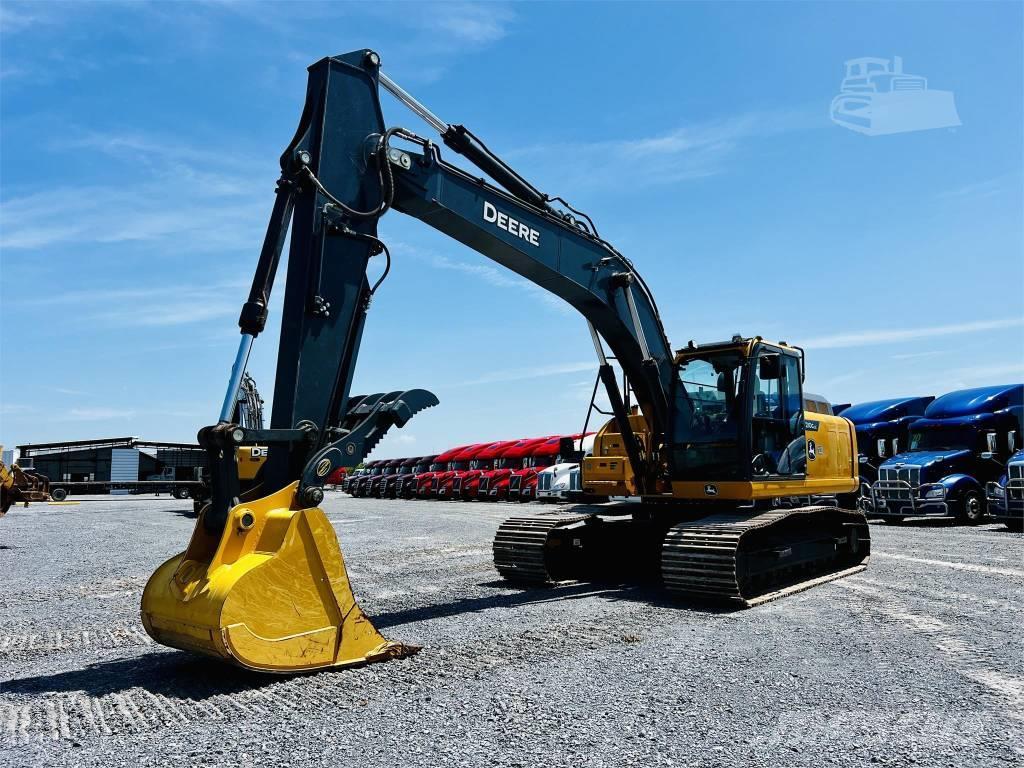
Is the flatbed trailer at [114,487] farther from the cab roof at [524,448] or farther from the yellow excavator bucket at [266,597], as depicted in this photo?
the yellow excavator bucket at [266,597]

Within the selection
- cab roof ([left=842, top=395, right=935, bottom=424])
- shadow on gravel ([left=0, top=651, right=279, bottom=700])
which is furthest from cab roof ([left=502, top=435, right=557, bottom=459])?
shadow on gravel ([left=0, top=651, right=279, bottom=700])

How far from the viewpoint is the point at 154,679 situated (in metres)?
5.78

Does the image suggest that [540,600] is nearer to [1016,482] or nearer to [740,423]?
[740,423]

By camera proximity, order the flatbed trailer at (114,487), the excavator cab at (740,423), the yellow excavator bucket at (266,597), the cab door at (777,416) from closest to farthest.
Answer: the yellow excavator bucket at (266,597) < the excavator cab at (740,423) < the cab door at (777,416) < the flatbed trailer at (114,487)

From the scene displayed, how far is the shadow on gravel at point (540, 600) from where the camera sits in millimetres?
7930

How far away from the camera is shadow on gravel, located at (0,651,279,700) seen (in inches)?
217

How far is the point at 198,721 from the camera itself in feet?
15.8

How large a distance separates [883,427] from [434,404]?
2003cm

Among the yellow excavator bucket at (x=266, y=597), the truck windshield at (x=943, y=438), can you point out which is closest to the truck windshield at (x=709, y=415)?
the yellow excavator bucket at (x=266, y=597)

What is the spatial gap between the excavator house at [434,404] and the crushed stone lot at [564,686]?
0.47 metres

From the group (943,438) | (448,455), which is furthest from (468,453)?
(943,438)

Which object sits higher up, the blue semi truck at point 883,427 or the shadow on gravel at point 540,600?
the blue semi truck at point 883,427

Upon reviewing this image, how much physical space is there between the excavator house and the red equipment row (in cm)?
1644

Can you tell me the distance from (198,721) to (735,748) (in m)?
3.19
